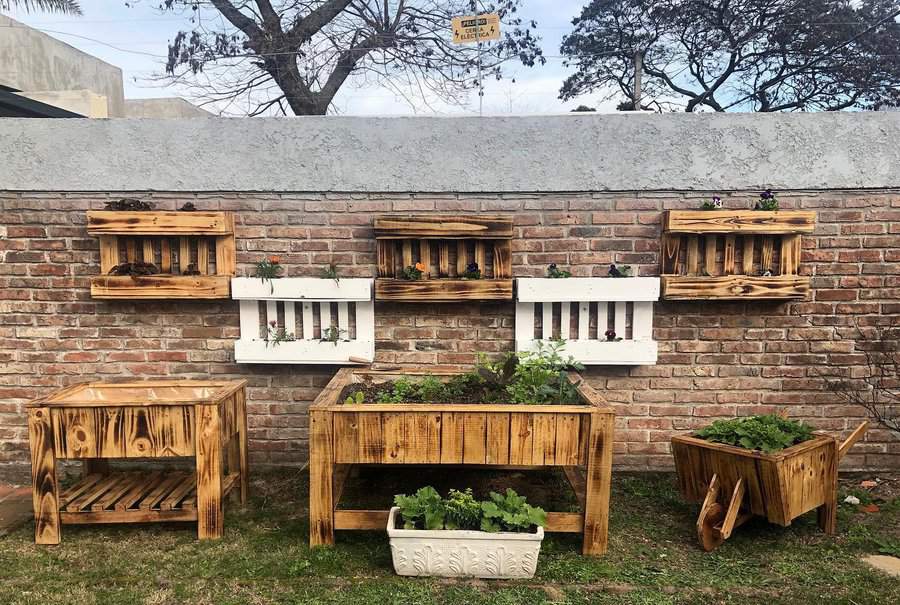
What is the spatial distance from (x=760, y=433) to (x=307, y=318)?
249 cm

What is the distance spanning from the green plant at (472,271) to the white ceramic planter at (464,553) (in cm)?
147

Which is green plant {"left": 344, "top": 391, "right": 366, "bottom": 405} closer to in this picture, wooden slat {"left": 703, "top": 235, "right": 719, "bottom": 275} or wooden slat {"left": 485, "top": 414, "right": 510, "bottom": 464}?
wooden slat {"left": 485, "top": 414, "right": 510, "bottom": 464}

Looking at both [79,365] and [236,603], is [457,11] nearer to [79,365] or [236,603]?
[79,365]

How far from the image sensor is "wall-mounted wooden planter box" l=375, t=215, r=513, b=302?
3395 mm

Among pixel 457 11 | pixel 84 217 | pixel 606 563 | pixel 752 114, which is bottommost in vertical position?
pixel 606 563

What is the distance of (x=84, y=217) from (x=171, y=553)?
2042 millimetres

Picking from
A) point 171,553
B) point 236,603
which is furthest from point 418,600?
point 171,553

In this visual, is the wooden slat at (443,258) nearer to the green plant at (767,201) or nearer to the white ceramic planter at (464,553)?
the white ceramic planter at (464,553)

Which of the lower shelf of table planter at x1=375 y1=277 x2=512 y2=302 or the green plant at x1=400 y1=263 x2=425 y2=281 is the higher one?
the green plant at x1=400 y1=263 x2=425 y2=281

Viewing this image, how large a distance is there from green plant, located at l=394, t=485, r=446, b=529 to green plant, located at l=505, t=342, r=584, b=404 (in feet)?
2.00

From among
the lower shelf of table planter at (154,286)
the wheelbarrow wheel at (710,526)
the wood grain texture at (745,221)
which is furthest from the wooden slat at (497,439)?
the lower shelf of table planter at (154,286)

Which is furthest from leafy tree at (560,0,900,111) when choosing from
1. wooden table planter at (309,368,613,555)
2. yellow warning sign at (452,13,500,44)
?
wooden table planter at (309,368,613,555)

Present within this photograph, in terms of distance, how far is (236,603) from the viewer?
2344 millimetres

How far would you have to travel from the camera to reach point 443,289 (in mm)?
3428
